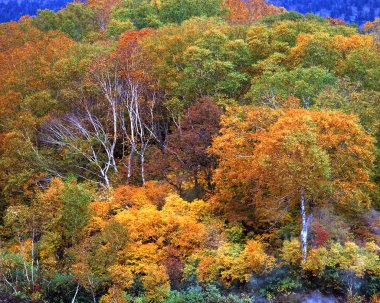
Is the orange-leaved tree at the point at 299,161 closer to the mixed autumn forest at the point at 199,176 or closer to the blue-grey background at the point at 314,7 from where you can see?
the mixed autumn forest at the point at 199,176

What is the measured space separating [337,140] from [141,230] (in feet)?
32.5

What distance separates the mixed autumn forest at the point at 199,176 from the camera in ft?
57.9

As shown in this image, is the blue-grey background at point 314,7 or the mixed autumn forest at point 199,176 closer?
the mixed autumn forest at point 199,176

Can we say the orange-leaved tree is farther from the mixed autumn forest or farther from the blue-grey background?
the blue-grey background

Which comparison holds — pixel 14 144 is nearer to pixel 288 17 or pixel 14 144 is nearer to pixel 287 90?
pixel 287 90

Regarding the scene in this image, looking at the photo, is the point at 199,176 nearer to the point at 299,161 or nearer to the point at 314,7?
the point at 299,161

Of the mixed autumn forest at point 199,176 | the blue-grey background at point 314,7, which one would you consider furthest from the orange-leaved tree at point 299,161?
the blue-grey background at point 314,7

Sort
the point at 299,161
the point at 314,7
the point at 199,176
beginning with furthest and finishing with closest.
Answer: the point at 314,7 < the point at 199,176 < the point at 299,161

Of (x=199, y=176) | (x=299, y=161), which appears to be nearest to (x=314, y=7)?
(x=199, y=176)

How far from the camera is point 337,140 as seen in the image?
58.3 feet

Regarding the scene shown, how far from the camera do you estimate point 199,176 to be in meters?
24.7

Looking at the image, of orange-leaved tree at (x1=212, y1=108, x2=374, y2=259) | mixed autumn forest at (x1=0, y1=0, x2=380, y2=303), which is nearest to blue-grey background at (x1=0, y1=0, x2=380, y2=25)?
mixed autumn forest at (x1=0, y1=0, x2=380, y2=303)

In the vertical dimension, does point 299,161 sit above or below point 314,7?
below

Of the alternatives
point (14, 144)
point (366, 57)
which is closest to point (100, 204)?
point (14, 144)
